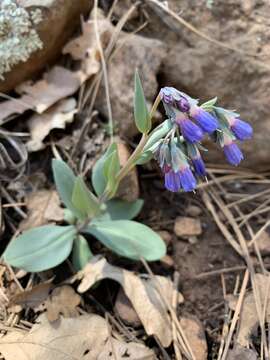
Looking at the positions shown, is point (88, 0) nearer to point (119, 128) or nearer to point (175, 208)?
point (119, 128)

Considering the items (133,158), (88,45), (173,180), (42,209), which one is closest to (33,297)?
(42,209)

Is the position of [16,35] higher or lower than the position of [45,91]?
higher

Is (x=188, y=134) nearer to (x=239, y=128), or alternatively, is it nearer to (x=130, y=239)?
(x=239, y=128)

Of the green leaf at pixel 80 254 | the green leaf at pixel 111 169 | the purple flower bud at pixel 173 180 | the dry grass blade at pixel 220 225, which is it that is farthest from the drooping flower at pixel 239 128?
the green leaf at pixel 80 254

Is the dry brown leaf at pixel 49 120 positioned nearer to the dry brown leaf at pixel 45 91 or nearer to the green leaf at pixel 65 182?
the dry brown leaf at pixel 45 91

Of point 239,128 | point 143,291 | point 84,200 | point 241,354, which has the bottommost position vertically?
point 241,354

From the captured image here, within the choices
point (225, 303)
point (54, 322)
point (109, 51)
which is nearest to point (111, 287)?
point (54, 322)

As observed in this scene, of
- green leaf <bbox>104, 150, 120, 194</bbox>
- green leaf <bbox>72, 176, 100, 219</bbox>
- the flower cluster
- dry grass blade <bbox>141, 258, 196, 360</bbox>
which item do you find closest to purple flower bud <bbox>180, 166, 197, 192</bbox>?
the flower cluster
